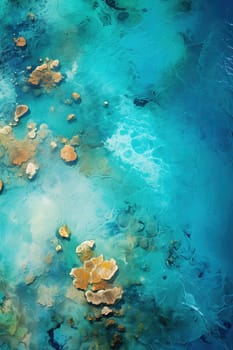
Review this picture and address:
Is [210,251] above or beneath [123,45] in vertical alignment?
beneath

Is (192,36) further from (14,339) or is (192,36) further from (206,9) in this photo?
(14,339)

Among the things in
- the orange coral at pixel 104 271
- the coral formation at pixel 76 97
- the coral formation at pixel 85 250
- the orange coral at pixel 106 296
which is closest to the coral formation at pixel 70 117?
the coral formation at pixel 76 97

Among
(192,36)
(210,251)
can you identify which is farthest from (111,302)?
(192,36)

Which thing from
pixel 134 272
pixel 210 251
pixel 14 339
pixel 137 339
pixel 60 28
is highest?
pixel 60 28

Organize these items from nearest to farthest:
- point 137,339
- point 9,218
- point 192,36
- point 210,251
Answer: point 137,339
point 210,251
point 9,218
point 192,36

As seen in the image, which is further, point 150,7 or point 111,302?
point 150,7

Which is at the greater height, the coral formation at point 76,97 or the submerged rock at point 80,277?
the coral formation at point 76,97

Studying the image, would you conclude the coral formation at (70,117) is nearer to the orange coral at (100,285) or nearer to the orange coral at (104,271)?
the orange coral at (104,271)

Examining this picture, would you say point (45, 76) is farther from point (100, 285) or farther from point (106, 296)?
point (106, 296)
